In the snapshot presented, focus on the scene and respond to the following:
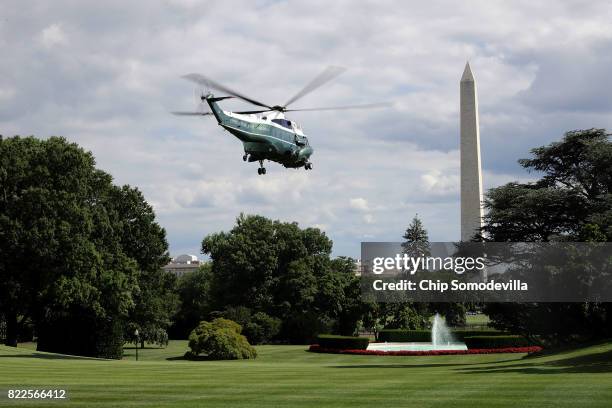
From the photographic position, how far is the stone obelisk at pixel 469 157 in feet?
270

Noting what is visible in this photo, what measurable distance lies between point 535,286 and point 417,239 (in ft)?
210

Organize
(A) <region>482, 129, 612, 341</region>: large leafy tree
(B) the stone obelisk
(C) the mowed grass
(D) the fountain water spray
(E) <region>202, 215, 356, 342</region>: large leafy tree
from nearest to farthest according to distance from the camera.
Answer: (C) the mowed grass < (A) <region>482, 129, 612, 341</region>: large leafy tree < (D) the fountain water spray < (B) the stone obelisk < (E) <region>202, 215, 356, 342</region>: large leafy tree

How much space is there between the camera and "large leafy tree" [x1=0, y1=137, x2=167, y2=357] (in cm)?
5622

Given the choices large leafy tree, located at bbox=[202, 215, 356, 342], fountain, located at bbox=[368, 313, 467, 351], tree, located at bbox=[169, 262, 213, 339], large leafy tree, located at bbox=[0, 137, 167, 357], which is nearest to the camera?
large leafy tree, located at bbox=[0, 137, 167, 357]

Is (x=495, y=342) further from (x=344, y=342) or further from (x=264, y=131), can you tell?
(x=264, y=131)

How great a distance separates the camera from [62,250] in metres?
56.7

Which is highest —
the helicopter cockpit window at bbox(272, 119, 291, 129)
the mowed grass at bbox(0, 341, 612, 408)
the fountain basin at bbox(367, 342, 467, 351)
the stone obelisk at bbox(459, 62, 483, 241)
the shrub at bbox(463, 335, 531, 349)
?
the stone obelisk at bbox(459, 62, 483, 241)

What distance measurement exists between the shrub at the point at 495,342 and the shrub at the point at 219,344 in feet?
53.9

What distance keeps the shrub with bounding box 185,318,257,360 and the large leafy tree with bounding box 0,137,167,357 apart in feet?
19.0

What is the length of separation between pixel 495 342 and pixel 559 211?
54.4 feet

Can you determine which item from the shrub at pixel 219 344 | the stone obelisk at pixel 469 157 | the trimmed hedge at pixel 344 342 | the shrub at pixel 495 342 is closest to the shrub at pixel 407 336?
the stone obelisk at pixel 469 157

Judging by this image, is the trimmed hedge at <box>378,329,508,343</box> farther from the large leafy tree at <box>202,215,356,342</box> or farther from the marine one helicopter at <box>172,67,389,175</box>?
the marine one helicopter at <box>172,67,389,175</box>

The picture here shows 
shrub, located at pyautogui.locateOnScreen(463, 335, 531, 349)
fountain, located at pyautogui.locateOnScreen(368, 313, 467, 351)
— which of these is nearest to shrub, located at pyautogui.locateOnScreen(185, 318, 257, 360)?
shrub, located at pyautogui.locateOnScreen(463, 335, 531, 349)

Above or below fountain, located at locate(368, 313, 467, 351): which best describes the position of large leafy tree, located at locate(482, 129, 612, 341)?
above
